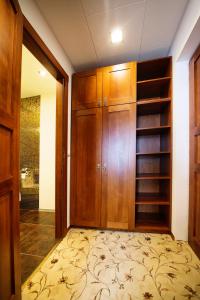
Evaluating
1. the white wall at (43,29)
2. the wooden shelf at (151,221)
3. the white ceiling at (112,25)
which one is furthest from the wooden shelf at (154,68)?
the wooden shelf at (151,221)

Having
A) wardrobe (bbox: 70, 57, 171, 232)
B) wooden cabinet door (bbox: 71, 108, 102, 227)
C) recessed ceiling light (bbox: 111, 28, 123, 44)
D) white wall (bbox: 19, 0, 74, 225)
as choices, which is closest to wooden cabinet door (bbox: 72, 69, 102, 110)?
wardrobe (bbox: 70, 57, 171, 232)

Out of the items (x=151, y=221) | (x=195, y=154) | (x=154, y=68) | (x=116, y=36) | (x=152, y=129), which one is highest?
(x=116, y=36)

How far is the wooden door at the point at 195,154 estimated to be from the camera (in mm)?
1590

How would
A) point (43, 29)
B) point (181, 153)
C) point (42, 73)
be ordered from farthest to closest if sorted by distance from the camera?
point (42, 73) < point (181, 153) < point (43, 29)

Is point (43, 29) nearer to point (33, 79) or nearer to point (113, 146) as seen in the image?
point (33, 79)

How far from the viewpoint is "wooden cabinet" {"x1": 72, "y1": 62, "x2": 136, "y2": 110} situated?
205 centimetres

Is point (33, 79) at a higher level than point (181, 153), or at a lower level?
higher

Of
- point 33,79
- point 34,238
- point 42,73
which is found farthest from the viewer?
point 33,79

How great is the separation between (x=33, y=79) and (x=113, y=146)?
1.87 metres

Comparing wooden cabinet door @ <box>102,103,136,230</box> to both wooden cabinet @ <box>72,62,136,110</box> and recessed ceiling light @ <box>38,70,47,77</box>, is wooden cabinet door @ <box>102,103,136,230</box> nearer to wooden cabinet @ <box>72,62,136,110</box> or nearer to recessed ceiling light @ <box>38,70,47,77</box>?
wooden cabinet @ <box>72,62,136,110</box>

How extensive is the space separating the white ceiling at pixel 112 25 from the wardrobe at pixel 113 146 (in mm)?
181

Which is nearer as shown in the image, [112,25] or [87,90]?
[112,25]

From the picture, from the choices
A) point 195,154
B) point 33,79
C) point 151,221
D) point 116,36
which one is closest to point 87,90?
point 116,36

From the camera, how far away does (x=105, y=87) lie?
2.14 m
